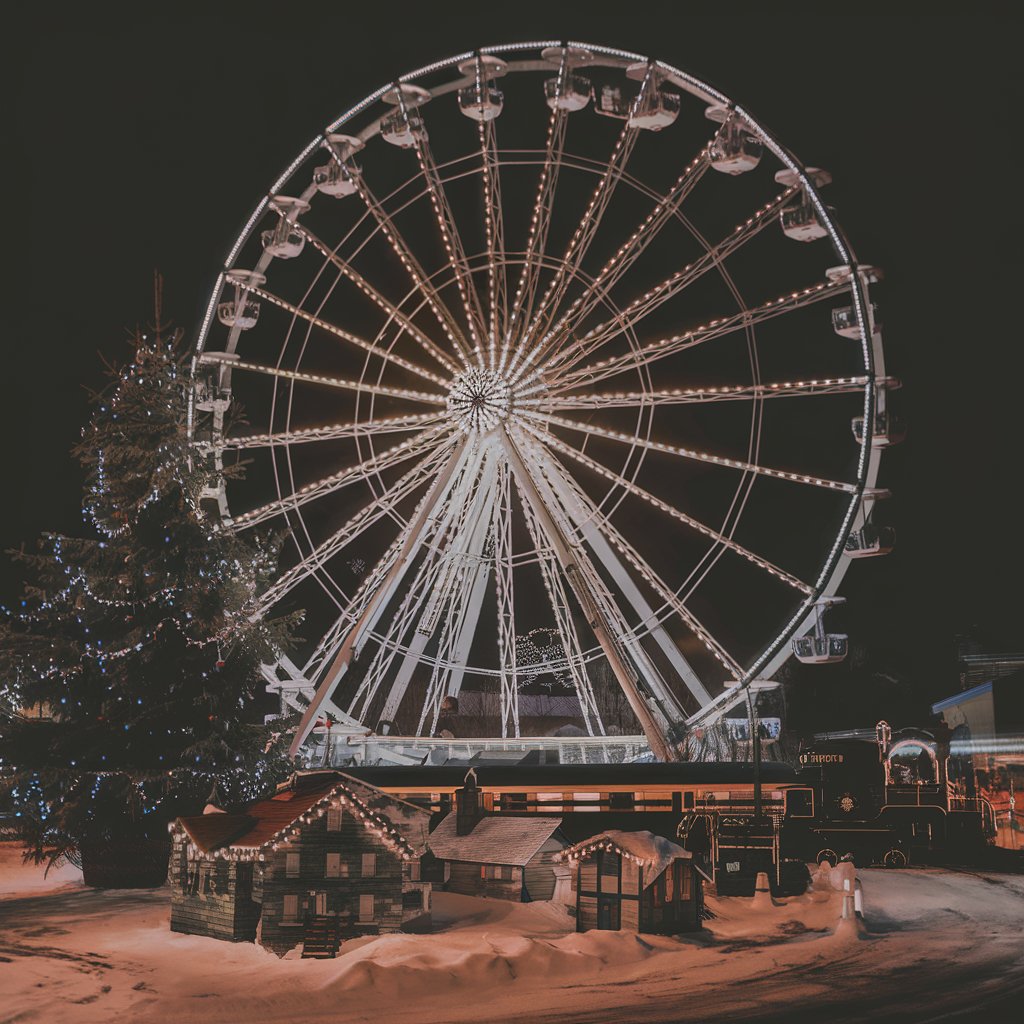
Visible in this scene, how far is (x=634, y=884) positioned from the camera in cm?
2089

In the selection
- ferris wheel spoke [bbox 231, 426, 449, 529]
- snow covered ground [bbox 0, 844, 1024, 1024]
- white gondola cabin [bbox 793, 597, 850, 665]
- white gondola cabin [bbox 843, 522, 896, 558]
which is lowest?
snow covered ground [bbox 0, 844, 1024, 1024]

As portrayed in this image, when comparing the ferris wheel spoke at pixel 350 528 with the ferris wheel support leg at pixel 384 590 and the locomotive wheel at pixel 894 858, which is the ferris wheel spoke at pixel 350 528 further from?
the locomotive wheel at pixel 894 858

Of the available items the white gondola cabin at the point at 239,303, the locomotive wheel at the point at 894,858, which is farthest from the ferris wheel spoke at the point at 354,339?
the locomotive wheel at the point at 894,858

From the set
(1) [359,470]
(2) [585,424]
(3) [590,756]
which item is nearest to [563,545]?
(2) [585,424]

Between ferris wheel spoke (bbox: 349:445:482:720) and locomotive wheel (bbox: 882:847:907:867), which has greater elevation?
ferris wheel spoke (bbox: 349:445:482:720)

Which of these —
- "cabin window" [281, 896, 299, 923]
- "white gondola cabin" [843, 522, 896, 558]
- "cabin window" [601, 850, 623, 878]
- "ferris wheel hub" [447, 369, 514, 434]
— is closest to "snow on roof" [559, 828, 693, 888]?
"cabin window" [601, 850, 623, 878]

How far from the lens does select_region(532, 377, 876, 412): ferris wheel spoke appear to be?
92.4 feet

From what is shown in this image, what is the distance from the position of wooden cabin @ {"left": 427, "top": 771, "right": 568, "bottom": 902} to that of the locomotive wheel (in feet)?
33.4

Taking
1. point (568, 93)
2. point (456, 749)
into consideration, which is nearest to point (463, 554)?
point (456, 749)

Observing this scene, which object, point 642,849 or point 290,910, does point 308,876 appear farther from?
point 642,849

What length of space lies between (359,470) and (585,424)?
16.8 feet

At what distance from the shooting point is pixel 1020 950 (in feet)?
64.9

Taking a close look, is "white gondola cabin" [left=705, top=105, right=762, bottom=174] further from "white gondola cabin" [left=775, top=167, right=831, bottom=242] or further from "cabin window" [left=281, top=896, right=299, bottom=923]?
"cabin window" [left=281, top=896, right=299, bottom=923]

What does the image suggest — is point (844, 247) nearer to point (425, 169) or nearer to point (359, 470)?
point (425, 169)
